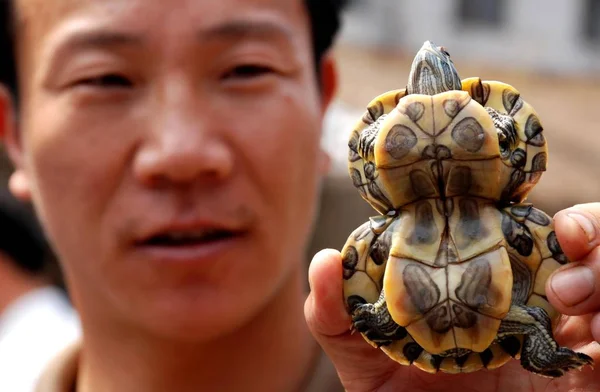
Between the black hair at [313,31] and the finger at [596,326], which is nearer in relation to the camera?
the finger at [596,326]

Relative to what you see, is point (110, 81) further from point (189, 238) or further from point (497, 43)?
point (497, 43)

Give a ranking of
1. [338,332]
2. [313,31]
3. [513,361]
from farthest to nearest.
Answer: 1. [313,31]
2. [513,361]
3. [338,332]

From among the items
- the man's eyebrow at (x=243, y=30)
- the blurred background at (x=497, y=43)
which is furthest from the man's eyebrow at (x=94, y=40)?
the blurred background at (x=497, y=43)

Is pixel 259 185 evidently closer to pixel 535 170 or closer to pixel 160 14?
pixel 160 14

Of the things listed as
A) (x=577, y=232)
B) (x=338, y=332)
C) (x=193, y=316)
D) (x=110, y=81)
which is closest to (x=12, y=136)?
(x=110, y=81)

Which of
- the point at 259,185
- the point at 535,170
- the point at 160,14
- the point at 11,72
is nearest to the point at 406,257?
the point at 535,170

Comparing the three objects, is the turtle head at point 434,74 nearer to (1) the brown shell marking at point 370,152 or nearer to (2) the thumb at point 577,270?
(1) the brown shell marking at point 370,152

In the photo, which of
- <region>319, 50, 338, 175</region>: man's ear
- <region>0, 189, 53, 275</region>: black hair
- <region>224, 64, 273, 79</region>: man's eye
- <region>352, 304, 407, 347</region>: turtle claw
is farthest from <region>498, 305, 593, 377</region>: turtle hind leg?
<region>0, 189, 53, 275</region>: black hair

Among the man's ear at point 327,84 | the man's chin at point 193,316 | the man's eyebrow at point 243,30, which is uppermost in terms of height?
the man's eyebrow at point 243,30
